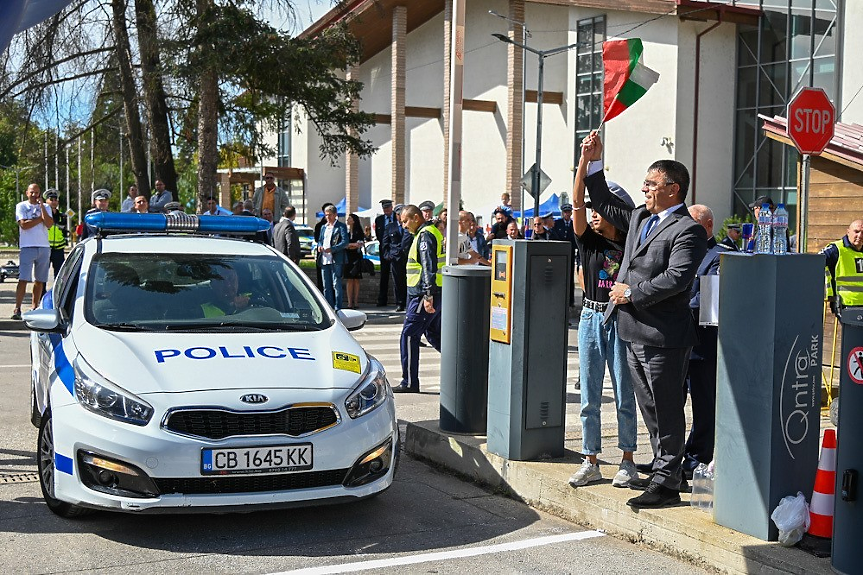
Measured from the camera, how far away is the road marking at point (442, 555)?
5219mm

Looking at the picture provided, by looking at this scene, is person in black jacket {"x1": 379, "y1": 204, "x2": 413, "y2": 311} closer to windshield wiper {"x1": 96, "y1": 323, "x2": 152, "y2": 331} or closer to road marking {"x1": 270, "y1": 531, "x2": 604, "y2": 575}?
windshield wiper {"x1": 96, "y1": 323, "x2": 152, "y2": 331}

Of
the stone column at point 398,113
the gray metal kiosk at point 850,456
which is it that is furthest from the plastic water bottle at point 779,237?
the stone column at point 398,113

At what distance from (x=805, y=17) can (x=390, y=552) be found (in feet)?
123

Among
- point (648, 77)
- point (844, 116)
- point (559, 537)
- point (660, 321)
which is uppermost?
point (844, 116)

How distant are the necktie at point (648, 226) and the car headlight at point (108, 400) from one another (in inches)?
109

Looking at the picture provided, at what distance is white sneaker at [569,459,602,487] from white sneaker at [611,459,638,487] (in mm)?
132

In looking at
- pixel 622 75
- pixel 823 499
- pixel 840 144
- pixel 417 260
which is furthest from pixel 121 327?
pixel 840 144

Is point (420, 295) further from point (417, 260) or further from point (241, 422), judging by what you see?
point (241, 422)

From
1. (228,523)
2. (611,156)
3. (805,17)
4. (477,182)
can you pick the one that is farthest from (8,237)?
(228,523)

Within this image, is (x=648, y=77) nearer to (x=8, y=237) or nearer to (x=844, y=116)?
(x=844, y=116)

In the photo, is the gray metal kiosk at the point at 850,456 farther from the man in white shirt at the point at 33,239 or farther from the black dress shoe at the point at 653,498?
the man in white shirt at the point at 33,239

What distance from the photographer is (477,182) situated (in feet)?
168

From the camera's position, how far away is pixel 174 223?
835 cm

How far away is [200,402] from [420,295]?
513cm
